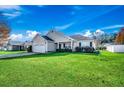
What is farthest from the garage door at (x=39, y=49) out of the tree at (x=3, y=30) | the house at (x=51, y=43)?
the tree at (x=3, y=30)

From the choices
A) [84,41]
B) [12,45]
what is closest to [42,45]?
[12,45]

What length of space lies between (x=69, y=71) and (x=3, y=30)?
2155 millimetres

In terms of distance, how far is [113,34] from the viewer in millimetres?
6461

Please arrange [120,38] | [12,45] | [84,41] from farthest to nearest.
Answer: [84,41] < [12,45] < [120,38]

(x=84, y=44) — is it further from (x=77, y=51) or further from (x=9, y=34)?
(x=9, y=34)

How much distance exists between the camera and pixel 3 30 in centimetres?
A: 669

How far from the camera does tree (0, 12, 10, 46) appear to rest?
646 centimetres

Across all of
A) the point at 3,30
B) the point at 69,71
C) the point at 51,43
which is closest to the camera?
the point at 69,71

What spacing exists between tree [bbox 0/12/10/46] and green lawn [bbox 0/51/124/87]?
664mm

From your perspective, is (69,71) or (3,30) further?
(3,30)

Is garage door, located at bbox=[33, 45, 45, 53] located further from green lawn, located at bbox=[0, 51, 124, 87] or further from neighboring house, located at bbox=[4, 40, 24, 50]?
green lawn, located at bbox=[0, 51, 124, 87]

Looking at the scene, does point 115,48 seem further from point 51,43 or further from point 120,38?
point 51,43
